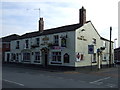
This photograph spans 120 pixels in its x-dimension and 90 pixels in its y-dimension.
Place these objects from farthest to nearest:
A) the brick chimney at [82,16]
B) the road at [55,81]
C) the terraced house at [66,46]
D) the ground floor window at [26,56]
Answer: the ground floor window at [26,56] → the brick chimney at [82,16] → the terraced house at [66,46] → the road at [55,81]

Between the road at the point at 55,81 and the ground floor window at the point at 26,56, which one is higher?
the ground floor window at the point at 26,56

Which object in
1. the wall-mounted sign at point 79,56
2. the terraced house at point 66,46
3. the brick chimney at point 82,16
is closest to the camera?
the wall-mounted sign at point 79,56

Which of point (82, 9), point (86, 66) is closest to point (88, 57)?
point (86, 66)

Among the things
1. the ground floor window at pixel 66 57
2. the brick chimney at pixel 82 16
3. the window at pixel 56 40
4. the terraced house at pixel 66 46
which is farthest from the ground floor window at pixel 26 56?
the brick chimney at pixel 82 16

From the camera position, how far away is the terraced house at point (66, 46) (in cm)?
2734

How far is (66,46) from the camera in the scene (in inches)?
1096

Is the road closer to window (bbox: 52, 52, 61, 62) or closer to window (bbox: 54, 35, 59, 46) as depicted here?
window (bbox: 52, 52, 61, 62)

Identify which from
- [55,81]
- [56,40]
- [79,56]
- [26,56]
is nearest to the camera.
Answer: [55,81]

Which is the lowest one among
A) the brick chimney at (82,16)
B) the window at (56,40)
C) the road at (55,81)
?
the road at (55,81)

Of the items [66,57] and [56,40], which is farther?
[56,40]

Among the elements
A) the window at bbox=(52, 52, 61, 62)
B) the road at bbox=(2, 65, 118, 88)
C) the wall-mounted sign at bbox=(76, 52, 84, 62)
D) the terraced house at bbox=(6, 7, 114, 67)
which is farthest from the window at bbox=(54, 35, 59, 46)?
the road at bbox=(2, 65, 118, 88)

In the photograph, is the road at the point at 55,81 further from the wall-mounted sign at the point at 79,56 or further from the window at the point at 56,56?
the window at the point at 56,56

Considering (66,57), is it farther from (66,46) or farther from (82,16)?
(82,16)

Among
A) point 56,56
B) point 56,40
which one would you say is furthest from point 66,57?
point 56,40
